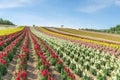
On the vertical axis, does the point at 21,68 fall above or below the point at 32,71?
above

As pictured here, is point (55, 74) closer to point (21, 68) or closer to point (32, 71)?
point (32, 71)

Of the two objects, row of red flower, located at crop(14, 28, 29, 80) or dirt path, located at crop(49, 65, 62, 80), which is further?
dirt path, located at crop(49, 65, 62, 80)

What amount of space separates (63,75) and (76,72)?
2145 millimetres

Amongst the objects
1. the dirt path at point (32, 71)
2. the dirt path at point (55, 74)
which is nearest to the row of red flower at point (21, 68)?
the dirt path at point (32, 71)

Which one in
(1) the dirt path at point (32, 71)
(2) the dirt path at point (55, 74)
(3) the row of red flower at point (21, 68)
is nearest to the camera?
(3) the row of red flower at point (21, 68)

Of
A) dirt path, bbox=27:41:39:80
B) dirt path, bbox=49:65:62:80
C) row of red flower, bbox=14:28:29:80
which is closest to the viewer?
row of red flower, bbox=14:28:29:80

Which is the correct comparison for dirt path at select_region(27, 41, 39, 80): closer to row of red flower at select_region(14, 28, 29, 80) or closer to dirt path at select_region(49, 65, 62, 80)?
row of red flower at select_region(14, 28, 29, 80)

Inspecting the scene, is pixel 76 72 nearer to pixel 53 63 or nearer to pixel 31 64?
pixel 53 63

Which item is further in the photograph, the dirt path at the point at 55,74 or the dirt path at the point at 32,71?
the dirt path at the point at 55,74

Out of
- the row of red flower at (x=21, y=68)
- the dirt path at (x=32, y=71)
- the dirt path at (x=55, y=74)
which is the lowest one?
the dirt path at (x=55, y=74)

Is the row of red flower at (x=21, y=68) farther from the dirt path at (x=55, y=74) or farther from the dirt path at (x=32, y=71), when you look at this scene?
the dirt path at (x=55, y=74)

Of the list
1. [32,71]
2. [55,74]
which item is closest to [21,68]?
[32,71]

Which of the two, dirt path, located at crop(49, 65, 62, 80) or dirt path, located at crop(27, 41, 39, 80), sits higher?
dirt path, located at crop(27, 41, 39, 80)

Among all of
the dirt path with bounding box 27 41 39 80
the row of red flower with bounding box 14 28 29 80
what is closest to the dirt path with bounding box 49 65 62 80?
the dirt path with bounding box 27 41 39 80
